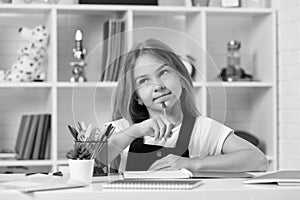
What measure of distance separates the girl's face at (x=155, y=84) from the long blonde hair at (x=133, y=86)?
20 millimetres

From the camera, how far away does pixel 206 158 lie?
206cm

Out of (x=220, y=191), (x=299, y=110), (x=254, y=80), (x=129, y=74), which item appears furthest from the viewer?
(x=254, y=80)

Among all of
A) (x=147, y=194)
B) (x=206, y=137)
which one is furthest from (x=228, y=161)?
(x=147, y=194)

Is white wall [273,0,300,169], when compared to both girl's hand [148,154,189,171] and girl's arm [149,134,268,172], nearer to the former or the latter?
girl's arm [149,134,268,172]

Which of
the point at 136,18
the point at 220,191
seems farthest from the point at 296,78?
the point at 220,191

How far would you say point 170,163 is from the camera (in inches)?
75.0

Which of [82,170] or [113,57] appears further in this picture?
[113,57]

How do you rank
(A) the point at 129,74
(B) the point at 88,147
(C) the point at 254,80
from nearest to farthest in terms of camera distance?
(B) the point at 88,147 < (A) the point at 129,74 < (C) the point at 254,80

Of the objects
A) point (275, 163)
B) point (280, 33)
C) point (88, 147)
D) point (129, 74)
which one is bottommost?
point (275, 163)

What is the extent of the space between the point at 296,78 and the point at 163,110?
2.14 metres

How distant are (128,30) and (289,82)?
97 cm

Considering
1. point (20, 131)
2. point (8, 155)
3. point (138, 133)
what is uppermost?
point (138, 133)

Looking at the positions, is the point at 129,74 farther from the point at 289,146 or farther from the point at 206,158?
the point at 289,146

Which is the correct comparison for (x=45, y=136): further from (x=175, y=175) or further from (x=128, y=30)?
(x=175, y=175)
